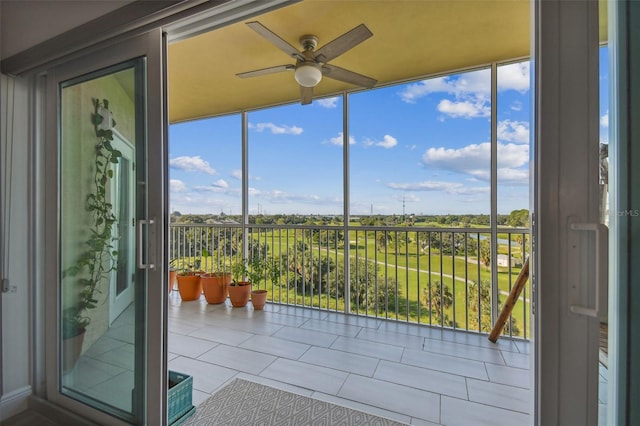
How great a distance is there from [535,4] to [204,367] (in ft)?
8.75

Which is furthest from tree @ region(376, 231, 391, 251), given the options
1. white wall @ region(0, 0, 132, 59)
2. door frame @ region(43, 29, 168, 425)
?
white wall @ region(0, 0, 132, 59)

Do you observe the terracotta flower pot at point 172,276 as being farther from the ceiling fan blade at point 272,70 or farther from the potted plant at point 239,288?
the ceiling fan blade at point 272,70

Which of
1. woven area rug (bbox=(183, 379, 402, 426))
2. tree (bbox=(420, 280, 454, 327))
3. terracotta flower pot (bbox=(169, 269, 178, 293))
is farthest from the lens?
terracotta flower pot (bbox=(169, 269, 178, 293))

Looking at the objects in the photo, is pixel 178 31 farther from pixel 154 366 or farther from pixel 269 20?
pixel 154 366

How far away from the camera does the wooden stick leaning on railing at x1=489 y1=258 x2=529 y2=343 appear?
2443mm

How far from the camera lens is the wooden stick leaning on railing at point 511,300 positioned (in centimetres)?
244

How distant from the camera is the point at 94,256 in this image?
61.0 inches

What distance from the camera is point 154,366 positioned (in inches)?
51.6

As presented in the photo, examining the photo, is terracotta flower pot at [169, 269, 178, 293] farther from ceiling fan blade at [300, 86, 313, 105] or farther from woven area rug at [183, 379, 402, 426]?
ceiling fan blade at [300, 86, 313, 105]

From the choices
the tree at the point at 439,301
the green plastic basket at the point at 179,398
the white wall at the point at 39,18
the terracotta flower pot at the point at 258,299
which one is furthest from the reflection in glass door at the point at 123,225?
the tree at the point at 439,301

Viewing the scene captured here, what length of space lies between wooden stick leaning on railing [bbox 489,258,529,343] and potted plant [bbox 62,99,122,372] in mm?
2887

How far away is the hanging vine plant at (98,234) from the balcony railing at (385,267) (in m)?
2.08

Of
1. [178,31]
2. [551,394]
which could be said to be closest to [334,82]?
[178,31]

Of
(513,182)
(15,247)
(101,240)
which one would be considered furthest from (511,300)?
(15,247)
